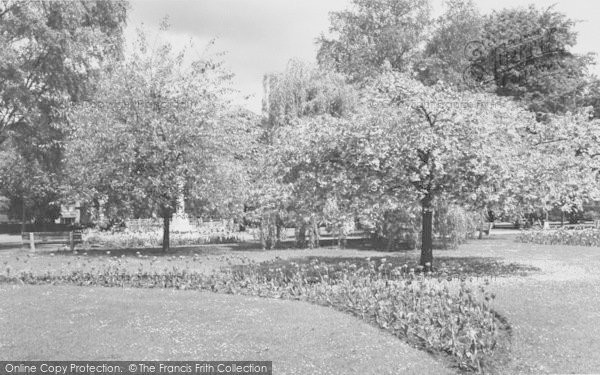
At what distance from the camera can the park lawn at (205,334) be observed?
9.25 m

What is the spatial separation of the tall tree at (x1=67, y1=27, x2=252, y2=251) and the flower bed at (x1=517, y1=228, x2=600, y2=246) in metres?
16.3

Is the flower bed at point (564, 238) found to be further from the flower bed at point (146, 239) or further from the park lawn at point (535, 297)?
the flower bed at point (146, 239)

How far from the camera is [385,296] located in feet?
39.4

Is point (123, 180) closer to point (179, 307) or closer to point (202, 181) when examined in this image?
point (202, 181)

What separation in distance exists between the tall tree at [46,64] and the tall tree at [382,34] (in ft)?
60.8

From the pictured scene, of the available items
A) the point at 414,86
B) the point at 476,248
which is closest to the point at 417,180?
the point at 414,86

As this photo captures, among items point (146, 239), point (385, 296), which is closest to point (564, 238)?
point (385, 296)

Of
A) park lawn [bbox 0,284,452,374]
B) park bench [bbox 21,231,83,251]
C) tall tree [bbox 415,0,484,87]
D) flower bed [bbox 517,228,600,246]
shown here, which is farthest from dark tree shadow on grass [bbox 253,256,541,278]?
tall tree [bbox 415,0,484,87]

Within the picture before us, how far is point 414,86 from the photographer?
1677cm

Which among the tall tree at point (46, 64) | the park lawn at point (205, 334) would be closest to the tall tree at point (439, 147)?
the park lawn at point (205, 334)

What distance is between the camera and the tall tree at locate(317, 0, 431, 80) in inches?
1761

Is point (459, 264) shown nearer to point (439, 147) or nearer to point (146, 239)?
point (439, 147)

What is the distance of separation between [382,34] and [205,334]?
3782cm

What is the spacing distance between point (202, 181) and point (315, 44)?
28.1m
